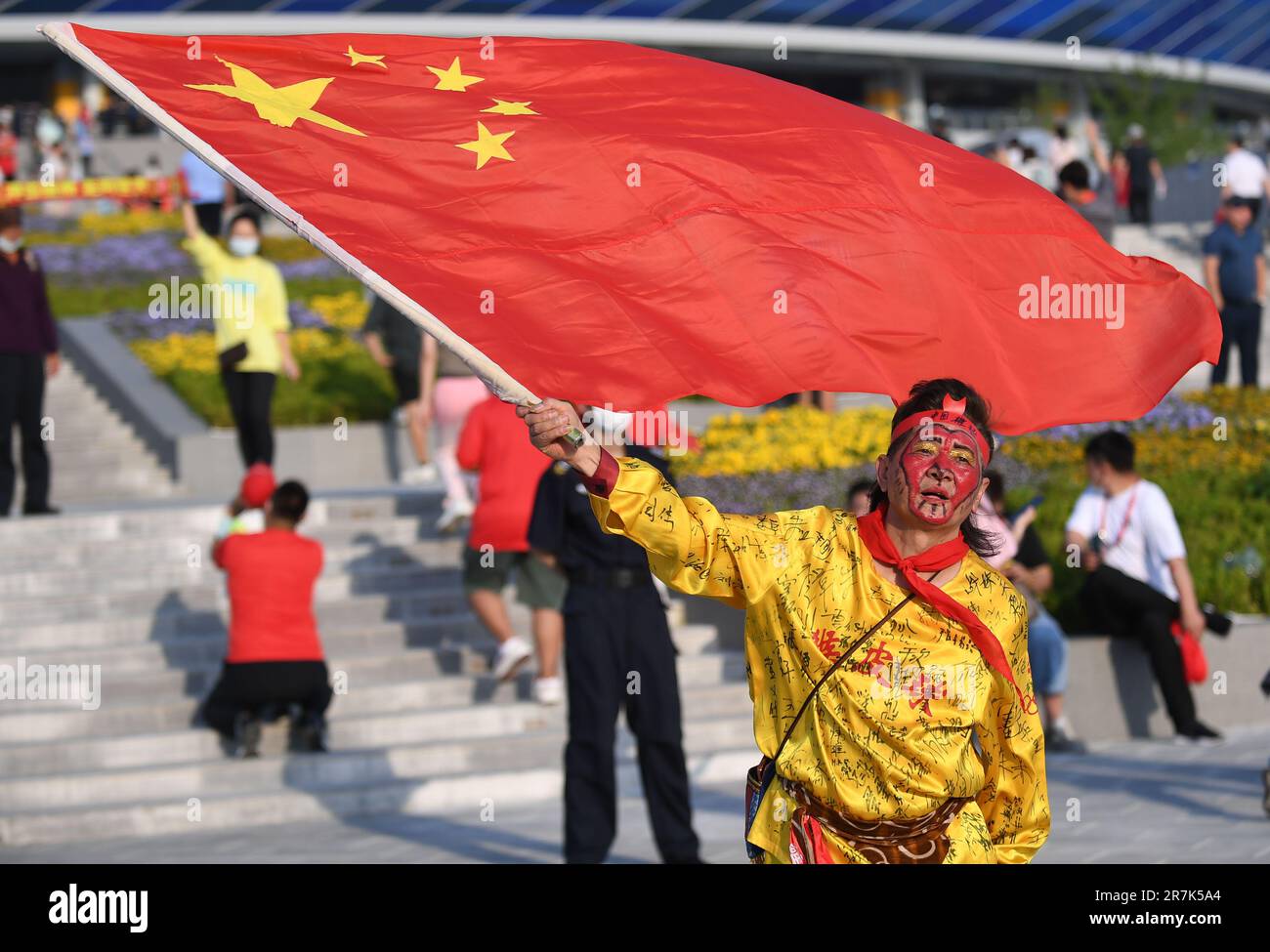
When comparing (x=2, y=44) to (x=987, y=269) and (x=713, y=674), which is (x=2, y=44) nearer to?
(x=713, y=674)

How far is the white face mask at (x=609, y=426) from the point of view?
788 cm

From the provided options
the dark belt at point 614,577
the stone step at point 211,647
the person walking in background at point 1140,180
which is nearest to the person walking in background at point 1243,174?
the person walking in background at point 1140,180

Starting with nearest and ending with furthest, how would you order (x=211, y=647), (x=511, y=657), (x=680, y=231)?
(x=680, y=231) → (x=511, y=657) → (x=211, y=647)

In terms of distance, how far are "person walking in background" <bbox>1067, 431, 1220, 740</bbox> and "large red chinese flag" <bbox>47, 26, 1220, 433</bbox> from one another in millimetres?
5666

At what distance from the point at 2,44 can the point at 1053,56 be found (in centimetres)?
2710

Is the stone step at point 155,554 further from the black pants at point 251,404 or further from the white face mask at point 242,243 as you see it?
the white face mask at point 242,243

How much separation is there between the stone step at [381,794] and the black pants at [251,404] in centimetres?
328

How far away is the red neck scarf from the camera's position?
4.47 meters

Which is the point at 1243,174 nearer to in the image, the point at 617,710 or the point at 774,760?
the point at 617,710

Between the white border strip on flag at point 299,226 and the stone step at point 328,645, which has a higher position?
the white border strip on flag at point 299,226

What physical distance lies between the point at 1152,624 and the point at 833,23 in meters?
43.5

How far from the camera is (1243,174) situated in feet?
68.7

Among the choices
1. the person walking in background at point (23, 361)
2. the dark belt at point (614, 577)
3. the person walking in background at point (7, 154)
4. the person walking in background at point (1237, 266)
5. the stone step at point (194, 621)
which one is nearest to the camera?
the dark belt at point (614, 577)

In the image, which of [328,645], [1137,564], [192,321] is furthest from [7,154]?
[1137,564]
